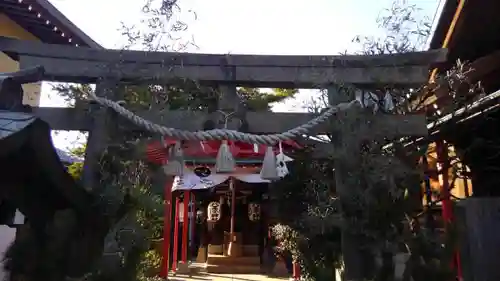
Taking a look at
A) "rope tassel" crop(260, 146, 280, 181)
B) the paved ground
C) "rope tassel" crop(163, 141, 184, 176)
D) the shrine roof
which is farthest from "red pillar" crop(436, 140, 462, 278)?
the paved ground

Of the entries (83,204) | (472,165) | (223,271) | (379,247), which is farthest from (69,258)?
(223,271)

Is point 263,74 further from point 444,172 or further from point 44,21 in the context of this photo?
point 44,21

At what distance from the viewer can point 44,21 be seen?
6684 mm

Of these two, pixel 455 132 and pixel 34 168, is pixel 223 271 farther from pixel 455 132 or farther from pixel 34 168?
pixel 34 168

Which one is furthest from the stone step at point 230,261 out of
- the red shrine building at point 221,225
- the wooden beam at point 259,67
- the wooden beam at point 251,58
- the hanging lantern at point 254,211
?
the wooden beam at point 251,58

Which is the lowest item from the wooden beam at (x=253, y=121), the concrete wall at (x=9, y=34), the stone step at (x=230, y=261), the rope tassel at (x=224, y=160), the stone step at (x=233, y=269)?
the stone step at (x=233, y=269)

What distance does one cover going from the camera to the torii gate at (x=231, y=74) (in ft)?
10.8

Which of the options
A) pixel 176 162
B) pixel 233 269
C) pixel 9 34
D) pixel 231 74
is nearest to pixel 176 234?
pixel 233 269

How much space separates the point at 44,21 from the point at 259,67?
16.3ft

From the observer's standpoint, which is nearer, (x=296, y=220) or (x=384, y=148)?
(x=384, y=148)

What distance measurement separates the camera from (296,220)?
577 centimetres

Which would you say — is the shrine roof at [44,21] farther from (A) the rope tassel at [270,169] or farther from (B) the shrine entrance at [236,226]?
(B) the shrine entrance at [236,226]

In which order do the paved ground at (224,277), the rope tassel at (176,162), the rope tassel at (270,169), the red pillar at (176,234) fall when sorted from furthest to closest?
the red pillar at (176,234) → the paved ground at (224,277) → the rope tassel at (176,162) → the rope tassel at (270,169)

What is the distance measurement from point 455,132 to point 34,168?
4.52 metres
